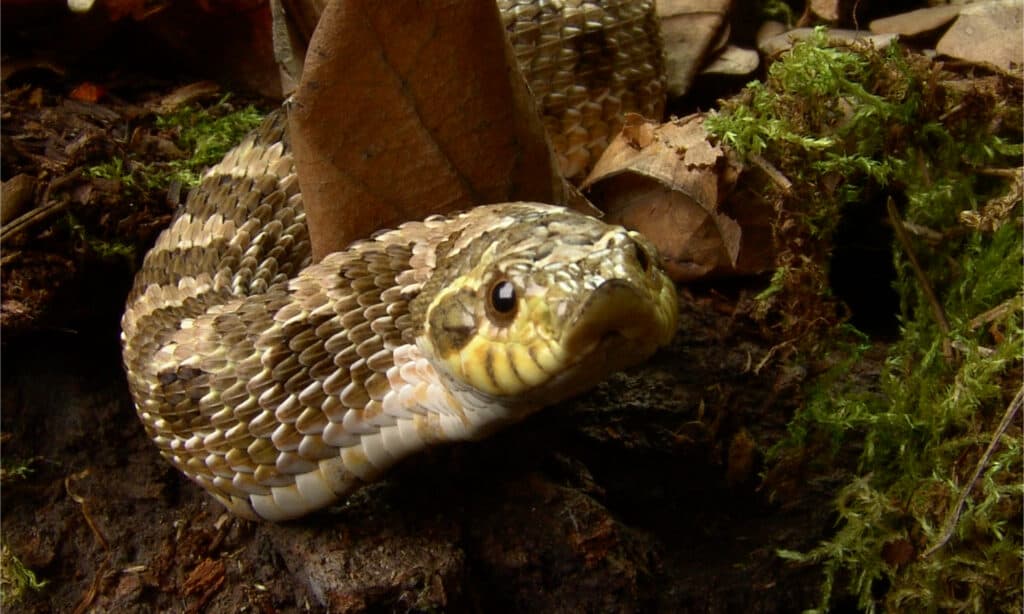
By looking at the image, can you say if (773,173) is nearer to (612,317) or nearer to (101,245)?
(612,317)

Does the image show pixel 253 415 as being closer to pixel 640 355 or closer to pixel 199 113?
pixel 640 355

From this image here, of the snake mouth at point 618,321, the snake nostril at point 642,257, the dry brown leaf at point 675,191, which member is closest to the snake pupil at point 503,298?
the snake mouth at point 618,321

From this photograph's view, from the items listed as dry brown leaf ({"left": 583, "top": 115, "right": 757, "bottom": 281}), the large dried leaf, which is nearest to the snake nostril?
dry brown leaf ({"left": 583, "top": 115, "right": 757, "bottom": 281})

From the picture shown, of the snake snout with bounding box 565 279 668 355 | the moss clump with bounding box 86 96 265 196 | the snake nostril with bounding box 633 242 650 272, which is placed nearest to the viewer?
the snake snout with bounding box 565 279 668 355

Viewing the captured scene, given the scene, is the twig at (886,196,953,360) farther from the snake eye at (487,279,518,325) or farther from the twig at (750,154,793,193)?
the snake eye at (487,279,518,325)

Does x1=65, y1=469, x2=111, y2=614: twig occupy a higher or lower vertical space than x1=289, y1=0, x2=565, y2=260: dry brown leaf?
lower

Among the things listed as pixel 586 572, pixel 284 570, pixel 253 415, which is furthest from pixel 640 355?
pixel 284 570

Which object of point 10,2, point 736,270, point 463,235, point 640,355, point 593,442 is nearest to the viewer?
point 640,355

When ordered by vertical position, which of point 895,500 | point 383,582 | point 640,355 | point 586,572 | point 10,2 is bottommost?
A: point 895,500
